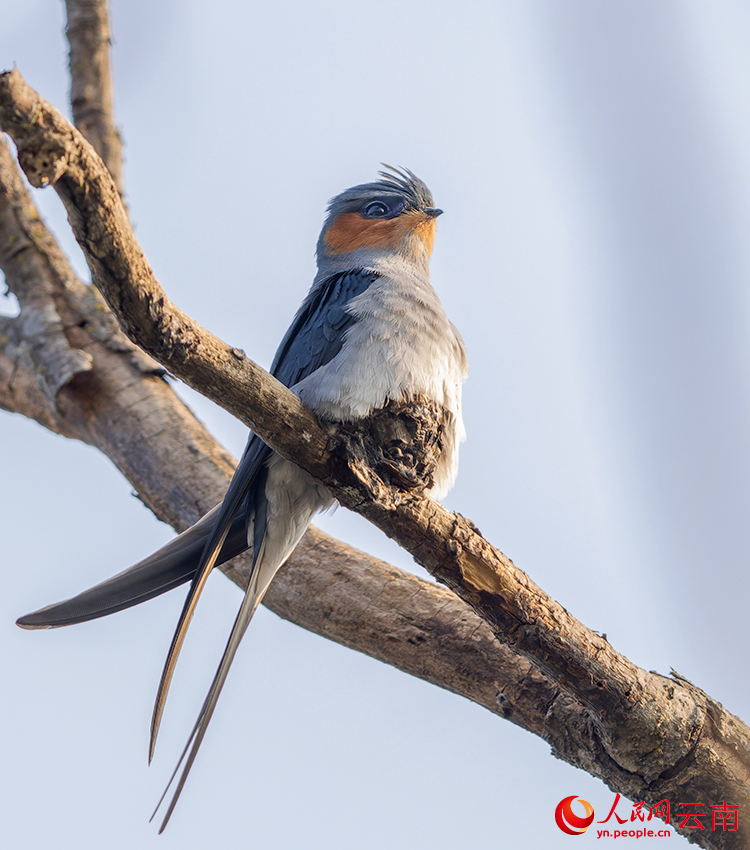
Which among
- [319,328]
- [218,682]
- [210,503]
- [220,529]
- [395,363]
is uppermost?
[319,328]

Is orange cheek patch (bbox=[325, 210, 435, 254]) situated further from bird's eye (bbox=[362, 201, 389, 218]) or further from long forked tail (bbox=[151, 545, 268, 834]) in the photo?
long forked tail (bbox=[151, 545, 268, 834])

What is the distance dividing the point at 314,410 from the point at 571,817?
8.05 ft

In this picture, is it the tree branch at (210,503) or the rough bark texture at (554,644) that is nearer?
the rough bark texture at (554,644)

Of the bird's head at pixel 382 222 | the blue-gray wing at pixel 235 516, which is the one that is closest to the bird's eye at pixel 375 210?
the bird's head at pixel 382 222

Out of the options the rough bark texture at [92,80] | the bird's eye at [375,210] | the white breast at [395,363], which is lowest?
the white breast at [395,363]

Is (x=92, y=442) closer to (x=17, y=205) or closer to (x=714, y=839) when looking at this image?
(x=17, y=205)

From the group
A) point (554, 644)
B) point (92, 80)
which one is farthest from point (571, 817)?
point (92, 80)

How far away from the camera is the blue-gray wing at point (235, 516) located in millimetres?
3512

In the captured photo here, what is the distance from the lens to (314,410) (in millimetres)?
3322

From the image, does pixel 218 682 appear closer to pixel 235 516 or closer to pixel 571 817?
pixel 235 516

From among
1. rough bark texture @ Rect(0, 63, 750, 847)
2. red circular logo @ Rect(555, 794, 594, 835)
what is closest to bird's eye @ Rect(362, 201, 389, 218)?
rough bark texture @ Rect(0, 63, 750, 847)

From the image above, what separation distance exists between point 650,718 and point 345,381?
1.99 meters

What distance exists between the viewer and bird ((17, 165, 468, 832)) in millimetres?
3414

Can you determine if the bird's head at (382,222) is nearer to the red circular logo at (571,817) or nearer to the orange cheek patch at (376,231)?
the orange cheek patch at (376,231)
